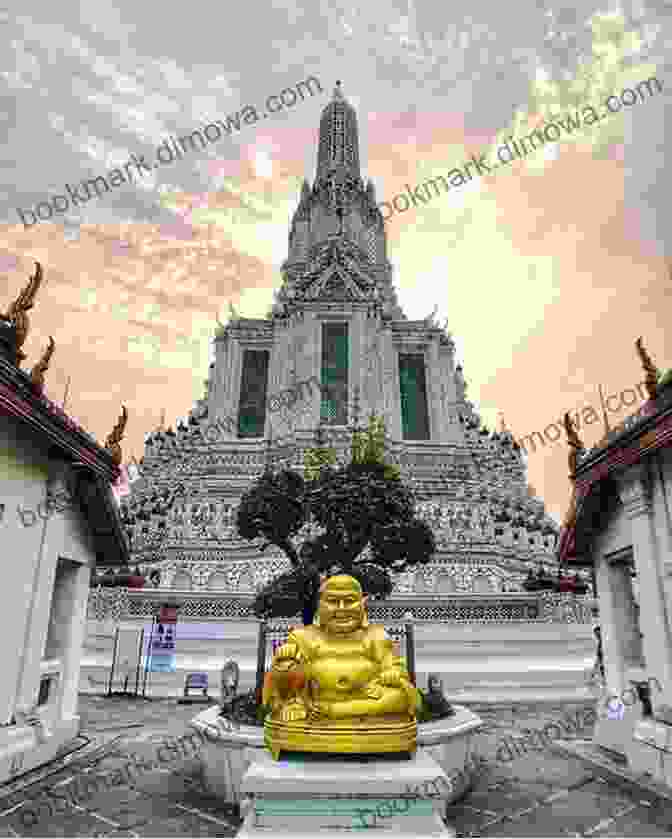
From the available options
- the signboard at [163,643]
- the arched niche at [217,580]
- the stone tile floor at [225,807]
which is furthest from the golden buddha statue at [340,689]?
the arched niche at [217,580]

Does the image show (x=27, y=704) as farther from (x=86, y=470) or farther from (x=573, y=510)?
(x=573, y=510)

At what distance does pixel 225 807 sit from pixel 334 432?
98.5 ft

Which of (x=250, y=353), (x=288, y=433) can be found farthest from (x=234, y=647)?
(x=250, y=353)

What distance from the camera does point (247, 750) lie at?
6723 millimetres

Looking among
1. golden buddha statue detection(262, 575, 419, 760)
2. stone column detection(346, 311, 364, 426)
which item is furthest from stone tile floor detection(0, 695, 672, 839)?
stone column detection(346, 311, 364, 426)

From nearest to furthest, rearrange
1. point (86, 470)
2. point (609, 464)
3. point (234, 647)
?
1. point (609, 464)
2. point (86, 470)
3. point (234, 647)

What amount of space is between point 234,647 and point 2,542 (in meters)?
13.0

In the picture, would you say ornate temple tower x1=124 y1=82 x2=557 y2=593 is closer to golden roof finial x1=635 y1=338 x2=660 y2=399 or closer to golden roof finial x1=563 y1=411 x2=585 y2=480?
golden roof finial x1=563 y1=411 x2=585 y2=480

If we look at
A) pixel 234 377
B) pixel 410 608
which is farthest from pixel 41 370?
pixel 234 377

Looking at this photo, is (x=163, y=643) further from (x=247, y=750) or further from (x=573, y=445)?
(x=573, y=445)

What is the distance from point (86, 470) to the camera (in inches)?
353

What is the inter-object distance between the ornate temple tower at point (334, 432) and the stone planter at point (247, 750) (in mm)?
19835

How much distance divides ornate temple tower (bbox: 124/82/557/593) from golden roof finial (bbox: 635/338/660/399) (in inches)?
832

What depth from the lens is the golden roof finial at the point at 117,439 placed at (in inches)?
366
